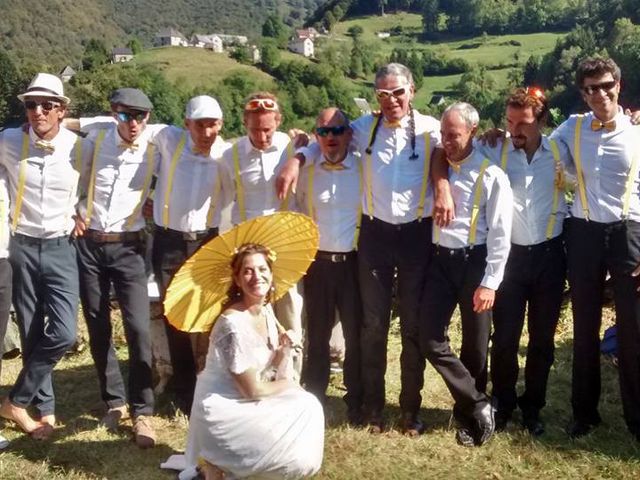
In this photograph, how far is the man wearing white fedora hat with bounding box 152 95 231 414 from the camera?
16.2 ft

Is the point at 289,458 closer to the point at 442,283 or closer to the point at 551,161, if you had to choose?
the point at 442,283

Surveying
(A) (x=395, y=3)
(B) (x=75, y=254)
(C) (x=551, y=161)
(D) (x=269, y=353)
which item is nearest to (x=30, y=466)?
(B) (x=75, y=254)

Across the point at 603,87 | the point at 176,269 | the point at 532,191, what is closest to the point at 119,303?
the point at 176,269

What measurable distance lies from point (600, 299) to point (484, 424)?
3.58 feet

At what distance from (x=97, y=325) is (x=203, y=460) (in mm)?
1531

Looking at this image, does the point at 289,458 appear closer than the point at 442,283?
Yes

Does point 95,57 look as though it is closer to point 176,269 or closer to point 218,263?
point 176,269

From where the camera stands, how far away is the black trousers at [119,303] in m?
4.95

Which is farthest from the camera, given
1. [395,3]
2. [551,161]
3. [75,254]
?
[395,3]

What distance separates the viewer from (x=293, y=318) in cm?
493

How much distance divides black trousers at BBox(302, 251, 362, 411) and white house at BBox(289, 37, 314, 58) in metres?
105

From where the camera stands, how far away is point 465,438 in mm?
4887

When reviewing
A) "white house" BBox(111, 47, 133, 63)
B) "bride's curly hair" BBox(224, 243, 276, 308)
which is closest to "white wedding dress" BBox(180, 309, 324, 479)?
"bride's curly hair" BBox(224, 243, 276, 308)

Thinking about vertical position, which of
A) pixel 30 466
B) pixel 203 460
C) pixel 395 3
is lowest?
pixel 30 466
